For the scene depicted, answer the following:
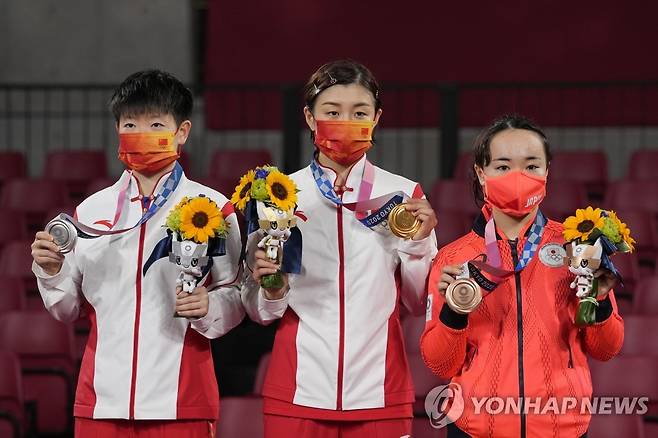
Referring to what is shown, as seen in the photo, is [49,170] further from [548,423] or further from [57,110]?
[548,423]

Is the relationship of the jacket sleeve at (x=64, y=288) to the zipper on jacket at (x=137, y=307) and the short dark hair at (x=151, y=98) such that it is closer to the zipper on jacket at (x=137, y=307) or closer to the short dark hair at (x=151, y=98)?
the zipper on jacket at (x=137, y=307)

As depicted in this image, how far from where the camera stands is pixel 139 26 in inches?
422

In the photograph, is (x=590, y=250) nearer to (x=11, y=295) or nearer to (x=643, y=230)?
(x=11, y=295)

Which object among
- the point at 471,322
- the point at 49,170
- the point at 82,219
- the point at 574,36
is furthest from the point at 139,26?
the point at 471,322

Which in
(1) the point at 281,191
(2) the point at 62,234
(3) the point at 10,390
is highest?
(1) the point at 281,191

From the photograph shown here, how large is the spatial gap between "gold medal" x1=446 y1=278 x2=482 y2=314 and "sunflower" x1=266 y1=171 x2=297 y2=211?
602mm

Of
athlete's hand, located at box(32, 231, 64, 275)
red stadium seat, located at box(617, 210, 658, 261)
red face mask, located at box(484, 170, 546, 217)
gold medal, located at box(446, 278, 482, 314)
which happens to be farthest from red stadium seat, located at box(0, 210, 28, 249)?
gold medal, located at box(446, 278, 482, 314)

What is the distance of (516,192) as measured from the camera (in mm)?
3627

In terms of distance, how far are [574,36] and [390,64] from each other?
1464 millimetres

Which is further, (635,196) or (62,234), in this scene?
(635,196)

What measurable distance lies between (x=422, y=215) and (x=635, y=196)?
177 inches

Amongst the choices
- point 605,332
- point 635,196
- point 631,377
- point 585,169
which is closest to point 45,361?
point 631,377

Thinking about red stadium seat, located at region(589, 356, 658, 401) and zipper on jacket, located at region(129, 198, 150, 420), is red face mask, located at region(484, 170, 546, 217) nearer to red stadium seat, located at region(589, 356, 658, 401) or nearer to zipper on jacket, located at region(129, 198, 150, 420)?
zipper on jacket, located at region(129, 198, 150, 420)

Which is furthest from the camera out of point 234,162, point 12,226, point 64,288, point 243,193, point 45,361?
point 234,162
